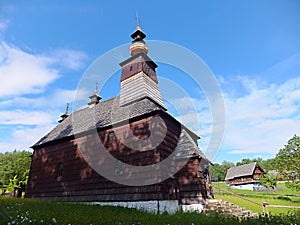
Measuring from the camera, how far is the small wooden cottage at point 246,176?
4934cm

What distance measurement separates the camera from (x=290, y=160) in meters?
27.2

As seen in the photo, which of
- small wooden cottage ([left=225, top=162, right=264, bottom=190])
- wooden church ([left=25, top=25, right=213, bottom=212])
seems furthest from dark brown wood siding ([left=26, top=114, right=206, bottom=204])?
small wooden cottage ([left=225, top=162, right=264, bottom=190])

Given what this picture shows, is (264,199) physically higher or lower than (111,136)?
lower

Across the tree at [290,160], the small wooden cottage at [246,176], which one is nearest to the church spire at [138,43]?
the tree at [290,160]

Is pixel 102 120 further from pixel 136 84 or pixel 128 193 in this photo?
pixel 128 193

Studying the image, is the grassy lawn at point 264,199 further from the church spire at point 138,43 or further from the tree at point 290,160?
the church spire at point 138,43

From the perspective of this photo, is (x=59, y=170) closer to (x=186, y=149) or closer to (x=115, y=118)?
(x=115, y=118)

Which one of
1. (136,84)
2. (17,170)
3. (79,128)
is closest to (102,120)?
(79,128)

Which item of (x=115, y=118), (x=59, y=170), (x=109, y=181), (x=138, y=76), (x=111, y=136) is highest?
(x=138, y=76)

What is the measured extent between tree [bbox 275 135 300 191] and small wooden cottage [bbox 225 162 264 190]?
21.8 metres

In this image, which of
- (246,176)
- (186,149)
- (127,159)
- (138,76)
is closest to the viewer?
(127,159)

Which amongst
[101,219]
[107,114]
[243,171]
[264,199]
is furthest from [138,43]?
[243,171]

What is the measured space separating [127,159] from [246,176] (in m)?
47.6

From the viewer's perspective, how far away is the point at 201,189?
1424 cm
